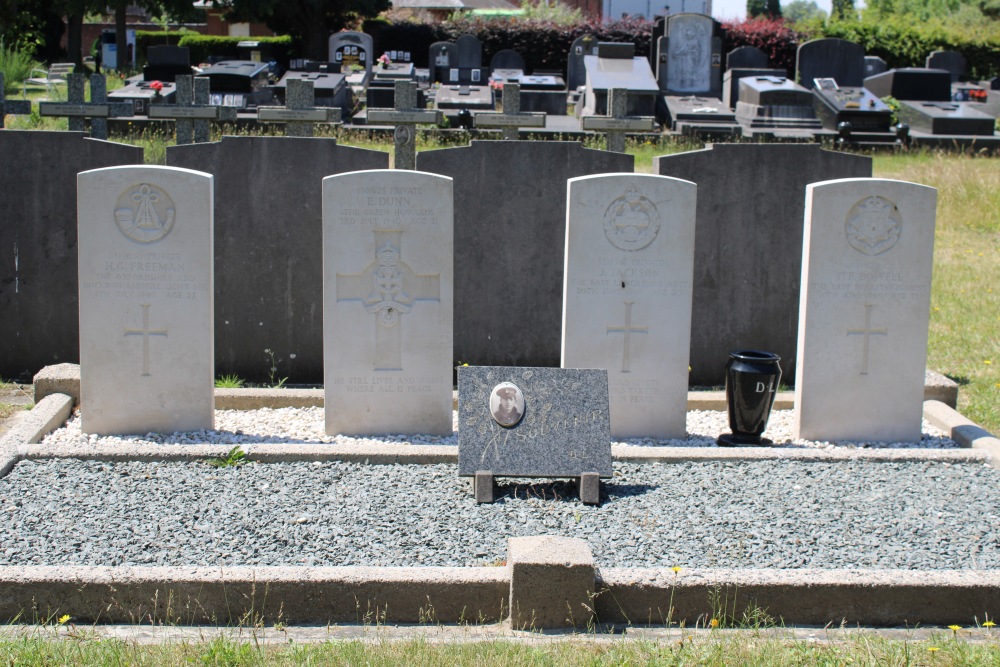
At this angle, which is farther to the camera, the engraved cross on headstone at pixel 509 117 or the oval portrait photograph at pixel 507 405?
the engraved cross on headstone at pixel 509 117

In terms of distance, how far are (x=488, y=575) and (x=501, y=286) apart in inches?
180

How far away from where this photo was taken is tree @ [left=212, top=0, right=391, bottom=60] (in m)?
32.7

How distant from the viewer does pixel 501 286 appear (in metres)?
8.32

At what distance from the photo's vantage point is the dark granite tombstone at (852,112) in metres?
20.5

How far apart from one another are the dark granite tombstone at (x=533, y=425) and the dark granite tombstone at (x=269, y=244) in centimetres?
308

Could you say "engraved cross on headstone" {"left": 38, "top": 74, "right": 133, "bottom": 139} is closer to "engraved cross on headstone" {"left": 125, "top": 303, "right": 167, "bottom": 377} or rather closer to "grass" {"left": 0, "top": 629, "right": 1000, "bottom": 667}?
"engraved cross on headstone" {"left": 125, "top": 303, "right": 167, "bottom": 377}

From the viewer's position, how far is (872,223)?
6238 millimetres

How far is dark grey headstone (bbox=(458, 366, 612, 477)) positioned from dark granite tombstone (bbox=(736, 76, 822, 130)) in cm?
1628

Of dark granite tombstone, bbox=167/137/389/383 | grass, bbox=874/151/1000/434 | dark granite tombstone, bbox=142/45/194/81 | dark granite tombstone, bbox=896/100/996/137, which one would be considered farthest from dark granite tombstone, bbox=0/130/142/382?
dark granite tombstone, bbox=896/100/996/137

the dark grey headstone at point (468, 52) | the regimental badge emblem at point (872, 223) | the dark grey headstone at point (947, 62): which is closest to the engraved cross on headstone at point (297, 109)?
the regimental badge emblem at point (872, 223)

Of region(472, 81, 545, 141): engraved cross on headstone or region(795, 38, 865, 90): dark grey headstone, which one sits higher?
region(795, 38, 865, 90): dark grey headstone

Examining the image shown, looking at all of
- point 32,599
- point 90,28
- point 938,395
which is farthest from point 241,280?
point 90,28

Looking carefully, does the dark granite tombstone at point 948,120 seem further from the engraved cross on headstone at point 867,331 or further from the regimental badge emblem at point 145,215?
the regimental badge emblem at point 145,215

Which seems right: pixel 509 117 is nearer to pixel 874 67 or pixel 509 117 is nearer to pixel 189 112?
pixel 189 112
